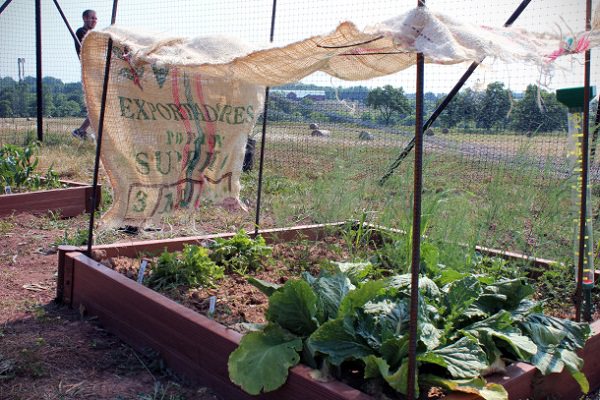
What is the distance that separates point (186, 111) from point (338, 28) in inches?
68.2

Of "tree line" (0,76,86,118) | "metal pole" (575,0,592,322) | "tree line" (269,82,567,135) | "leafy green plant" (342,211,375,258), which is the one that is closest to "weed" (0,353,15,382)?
"leafy green plant" (342,211,375,258)

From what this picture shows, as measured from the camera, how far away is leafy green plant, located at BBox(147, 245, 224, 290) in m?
3.23

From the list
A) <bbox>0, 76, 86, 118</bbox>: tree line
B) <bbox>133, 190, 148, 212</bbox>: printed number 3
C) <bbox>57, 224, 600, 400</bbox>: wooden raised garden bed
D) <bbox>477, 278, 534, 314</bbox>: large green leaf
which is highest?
<bbox>0, 76, 86, 118</bbox>: tree line

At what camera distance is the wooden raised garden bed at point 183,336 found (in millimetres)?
2104

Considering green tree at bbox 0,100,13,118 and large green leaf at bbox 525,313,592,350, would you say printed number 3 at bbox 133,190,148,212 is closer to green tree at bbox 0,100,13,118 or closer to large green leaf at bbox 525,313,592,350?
large green leaf at bbox 525,313,592,350

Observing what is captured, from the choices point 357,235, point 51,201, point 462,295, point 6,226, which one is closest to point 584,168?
point 462,295

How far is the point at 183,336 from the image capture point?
2.59 metres

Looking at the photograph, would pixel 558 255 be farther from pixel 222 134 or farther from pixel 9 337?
pixel 9 337

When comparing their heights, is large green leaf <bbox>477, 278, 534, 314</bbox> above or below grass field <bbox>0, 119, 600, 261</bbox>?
below

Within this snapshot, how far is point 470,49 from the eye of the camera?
5.81 ft

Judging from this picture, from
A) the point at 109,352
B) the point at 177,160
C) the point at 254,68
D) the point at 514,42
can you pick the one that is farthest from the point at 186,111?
the point at 514,42

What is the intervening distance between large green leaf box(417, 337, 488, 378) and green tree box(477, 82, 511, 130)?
13.9ft

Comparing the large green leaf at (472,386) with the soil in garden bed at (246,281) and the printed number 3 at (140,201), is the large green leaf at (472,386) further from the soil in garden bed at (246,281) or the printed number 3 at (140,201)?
the printed number 3 at (140,201)

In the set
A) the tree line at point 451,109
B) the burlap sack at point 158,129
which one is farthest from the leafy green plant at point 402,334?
the tree line at point 451,109
